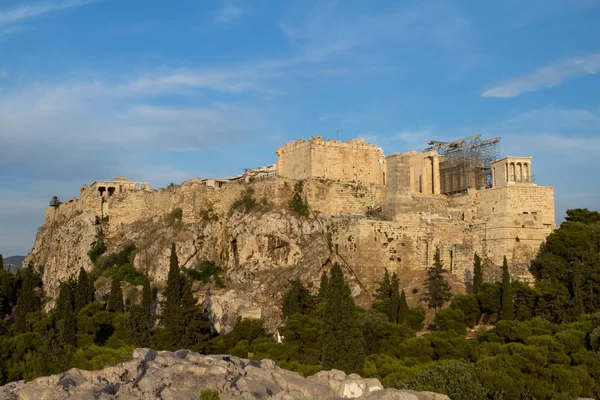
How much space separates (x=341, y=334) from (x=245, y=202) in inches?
812

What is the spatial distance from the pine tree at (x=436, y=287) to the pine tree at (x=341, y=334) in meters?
8.42

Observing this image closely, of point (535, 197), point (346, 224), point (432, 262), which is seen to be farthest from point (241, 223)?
point (535, 197)

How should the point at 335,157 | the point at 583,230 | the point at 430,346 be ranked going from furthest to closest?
the point at 335,157 → the point at 583,230 → the point at 430,346

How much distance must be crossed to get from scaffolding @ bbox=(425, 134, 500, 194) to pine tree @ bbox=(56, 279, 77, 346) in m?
25.1

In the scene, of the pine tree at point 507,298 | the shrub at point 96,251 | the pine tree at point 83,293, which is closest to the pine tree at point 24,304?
the pine tree at point 83,293

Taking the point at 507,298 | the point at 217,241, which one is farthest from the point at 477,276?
the point at 217,241

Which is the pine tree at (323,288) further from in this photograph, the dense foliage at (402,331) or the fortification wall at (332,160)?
the fortification wall at (332,160)

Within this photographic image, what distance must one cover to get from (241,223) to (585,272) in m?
21.4

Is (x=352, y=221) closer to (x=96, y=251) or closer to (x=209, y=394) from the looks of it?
(x=96, y=251)

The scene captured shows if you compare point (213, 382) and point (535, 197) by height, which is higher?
point (535, 197)

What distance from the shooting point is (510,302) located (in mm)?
46250

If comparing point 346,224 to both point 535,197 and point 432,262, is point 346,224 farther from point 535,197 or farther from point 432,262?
point 535,197

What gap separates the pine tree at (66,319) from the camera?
48562 mm

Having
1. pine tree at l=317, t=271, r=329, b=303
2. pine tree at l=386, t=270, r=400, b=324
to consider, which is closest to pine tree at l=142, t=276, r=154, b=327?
pine tree at l=317, t=271, r=329, b=303
